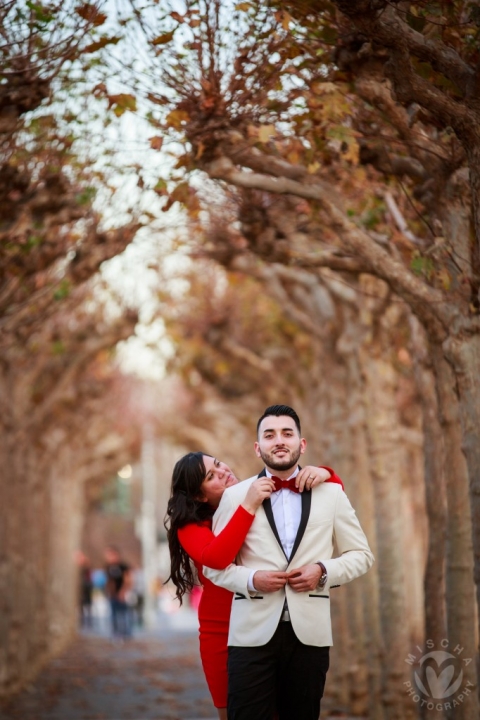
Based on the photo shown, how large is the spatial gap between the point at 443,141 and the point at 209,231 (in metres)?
6.38

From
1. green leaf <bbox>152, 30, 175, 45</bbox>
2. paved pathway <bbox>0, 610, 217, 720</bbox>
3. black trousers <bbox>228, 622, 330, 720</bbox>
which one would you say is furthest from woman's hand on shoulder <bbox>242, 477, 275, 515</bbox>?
paved pathway <bbox>0, 610, 217, 720</bbox>

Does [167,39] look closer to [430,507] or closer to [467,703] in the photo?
[430,507]

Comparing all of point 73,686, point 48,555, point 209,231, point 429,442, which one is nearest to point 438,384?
point 429,442

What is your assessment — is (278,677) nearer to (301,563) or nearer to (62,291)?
(301,563)

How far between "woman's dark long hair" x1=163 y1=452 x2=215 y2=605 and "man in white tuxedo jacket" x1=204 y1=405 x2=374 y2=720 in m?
0.74

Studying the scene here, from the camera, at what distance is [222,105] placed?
29.7 ft

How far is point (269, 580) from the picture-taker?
553 centimetres

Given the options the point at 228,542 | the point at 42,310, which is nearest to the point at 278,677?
the point at 228,542

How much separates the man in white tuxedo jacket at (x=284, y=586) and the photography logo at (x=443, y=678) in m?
3.14

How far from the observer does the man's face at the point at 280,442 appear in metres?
5.72

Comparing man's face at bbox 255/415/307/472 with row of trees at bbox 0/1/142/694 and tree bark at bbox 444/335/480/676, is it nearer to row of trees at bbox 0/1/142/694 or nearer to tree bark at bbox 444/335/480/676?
tree bark at bbox 444/335/480/676

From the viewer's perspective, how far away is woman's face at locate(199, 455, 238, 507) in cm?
661

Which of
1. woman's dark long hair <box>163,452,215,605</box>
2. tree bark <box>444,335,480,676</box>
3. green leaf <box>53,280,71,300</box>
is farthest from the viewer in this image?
green leaf <box>53,280,71,300</box>

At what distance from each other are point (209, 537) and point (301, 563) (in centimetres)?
76
